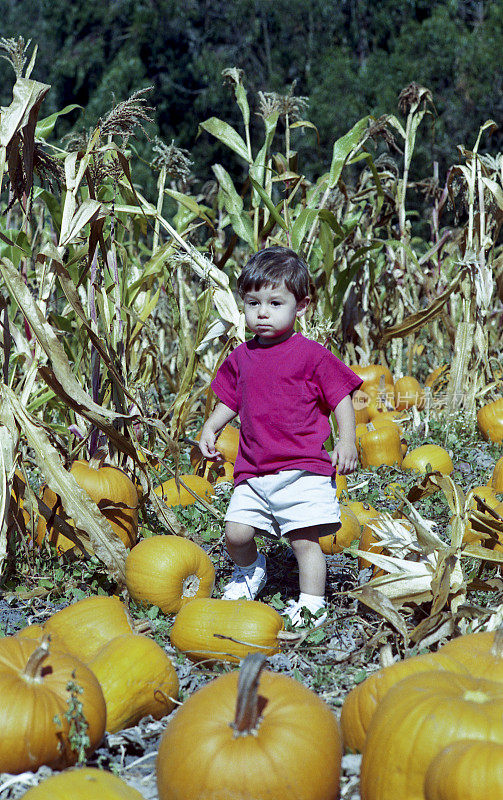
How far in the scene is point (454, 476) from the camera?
4832 millimetres

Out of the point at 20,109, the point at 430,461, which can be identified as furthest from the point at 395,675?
the point at 430,461

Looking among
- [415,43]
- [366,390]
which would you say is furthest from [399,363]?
[415,43]

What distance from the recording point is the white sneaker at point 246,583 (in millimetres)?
3139

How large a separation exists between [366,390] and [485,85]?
18.0 m

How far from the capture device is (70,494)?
297 centimetres

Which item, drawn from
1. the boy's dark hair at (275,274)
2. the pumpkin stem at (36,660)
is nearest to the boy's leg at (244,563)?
the boy's dark hair at (275,274)

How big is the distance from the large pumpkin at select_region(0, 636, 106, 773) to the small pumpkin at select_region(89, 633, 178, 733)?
15 cm

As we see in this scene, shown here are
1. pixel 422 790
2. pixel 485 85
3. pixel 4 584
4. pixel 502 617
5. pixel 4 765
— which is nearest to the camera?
pixel 422 790

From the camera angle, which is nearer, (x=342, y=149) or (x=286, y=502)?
(x=286, y=502)

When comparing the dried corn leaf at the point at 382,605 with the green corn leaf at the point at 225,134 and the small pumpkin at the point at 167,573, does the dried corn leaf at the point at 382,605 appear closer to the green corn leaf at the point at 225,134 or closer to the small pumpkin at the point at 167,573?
the small pumpkin at the point at 167,573

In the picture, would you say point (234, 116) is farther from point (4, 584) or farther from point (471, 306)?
point (4, 584)

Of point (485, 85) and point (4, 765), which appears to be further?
point (485, 85)

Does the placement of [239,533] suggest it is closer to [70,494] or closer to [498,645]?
[70,494]

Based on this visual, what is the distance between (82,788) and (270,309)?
76.2 inches
